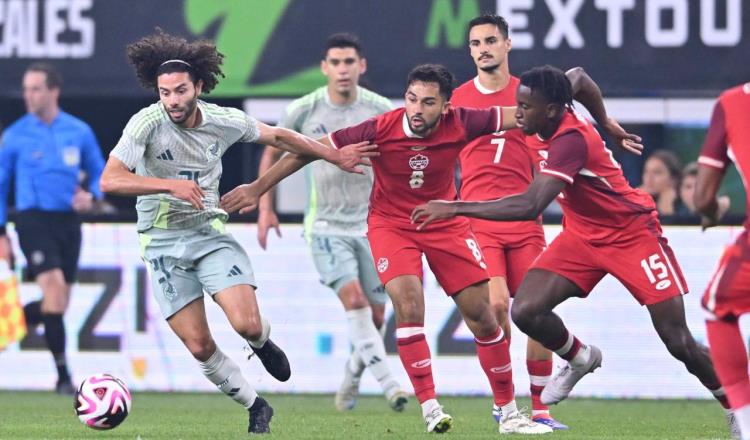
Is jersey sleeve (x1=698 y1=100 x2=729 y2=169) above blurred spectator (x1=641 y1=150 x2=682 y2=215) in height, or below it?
above

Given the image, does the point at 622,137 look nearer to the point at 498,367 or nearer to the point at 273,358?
the point at 498,367

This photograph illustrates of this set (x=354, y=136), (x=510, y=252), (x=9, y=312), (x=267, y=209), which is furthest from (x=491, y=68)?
(x=9, y=312)

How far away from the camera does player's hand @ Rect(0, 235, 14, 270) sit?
13961 mm

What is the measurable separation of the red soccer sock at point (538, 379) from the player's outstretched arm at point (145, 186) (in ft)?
8.73

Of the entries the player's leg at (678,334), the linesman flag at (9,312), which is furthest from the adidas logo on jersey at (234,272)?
the linesman flag at (9,312)

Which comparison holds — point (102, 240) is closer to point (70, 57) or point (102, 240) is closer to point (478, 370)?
point (70, 57)

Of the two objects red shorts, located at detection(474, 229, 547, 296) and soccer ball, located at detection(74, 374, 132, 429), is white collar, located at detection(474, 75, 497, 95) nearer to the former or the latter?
red shorts, located at detection(474, 229, 547, 296)

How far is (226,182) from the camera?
→ 15.6 meters

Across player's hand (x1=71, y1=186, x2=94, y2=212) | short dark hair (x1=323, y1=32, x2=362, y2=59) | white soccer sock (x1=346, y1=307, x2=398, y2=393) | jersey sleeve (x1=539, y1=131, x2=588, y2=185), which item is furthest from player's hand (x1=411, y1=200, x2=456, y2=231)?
player's hand (x1=71, y1=186, x2=94, y2=212)

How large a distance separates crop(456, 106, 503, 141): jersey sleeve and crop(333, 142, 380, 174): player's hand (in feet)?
1.92

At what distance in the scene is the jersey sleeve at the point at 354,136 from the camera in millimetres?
9562

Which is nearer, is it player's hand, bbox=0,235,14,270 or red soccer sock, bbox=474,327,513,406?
red soccer sock, bbox=474,327,513,406

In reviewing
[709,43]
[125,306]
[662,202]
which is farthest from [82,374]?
[709,43]

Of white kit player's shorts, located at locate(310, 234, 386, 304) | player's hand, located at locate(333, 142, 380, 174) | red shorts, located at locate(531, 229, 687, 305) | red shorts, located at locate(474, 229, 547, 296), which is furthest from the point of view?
white kit player's shorts, located at locate(310, 234, 386, 304)
